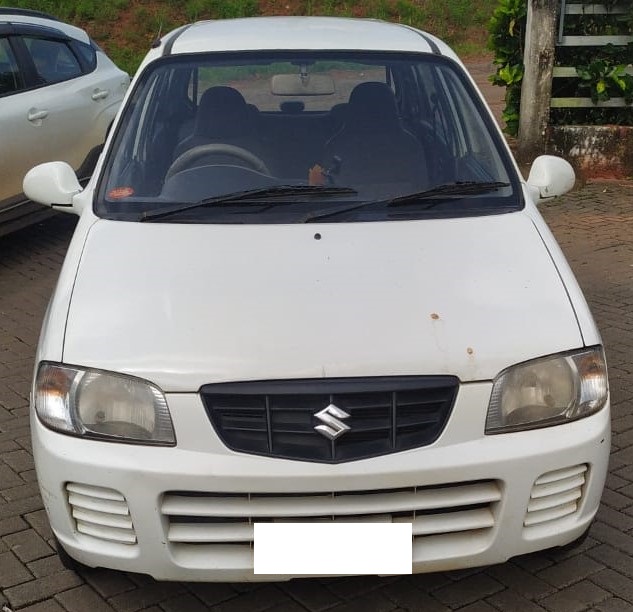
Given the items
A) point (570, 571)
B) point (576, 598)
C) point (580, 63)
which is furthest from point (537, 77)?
point (576, 598)

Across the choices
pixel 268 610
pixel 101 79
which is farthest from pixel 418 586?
pixel 101 79

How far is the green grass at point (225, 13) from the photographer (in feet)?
81.3

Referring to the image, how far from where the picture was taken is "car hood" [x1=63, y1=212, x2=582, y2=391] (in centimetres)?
272

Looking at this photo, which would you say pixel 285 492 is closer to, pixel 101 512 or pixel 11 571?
pixel 101 512

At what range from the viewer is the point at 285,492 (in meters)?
2.63

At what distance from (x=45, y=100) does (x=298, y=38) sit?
356cm

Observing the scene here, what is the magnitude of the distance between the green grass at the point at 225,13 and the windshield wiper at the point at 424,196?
21.4 metres

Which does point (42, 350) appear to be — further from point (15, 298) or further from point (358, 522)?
point (15, 298)

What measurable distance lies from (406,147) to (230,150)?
27.8 inches

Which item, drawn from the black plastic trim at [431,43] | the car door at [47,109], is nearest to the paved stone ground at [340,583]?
the black plastic trim at [431,43]

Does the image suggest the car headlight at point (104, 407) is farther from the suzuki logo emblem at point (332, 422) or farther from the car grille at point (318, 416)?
the suzuki logo emblem at point (332, 422)

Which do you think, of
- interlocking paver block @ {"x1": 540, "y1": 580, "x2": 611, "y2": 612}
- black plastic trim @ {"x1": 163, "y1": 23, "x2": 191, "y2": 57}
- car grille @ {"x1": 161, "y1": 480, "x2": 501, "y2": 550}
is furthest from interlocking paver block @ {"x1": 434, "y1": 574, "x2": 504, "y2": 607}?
black plastic trim @ {"x1": 163, "y1": 23, "x2": 191, "y2": 57}

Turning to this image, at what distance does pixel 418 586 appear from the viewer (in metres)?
3.20

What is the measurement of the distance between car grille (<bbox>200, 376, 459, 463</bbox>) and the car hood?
0.04 metres
